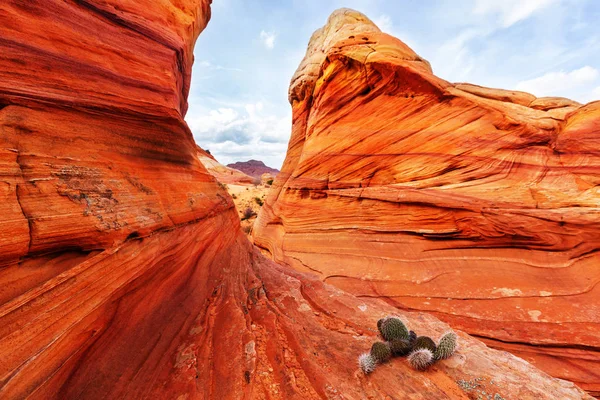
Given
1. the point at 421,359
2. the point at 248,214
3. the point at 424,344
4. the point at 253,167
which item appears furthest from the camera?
the point at 253,167

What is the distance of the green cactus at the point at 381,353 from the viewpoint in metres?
3.12

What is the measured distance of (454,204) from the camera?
706 centimetres

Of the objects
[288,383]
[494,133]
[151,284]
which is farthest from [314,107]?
[288,383]

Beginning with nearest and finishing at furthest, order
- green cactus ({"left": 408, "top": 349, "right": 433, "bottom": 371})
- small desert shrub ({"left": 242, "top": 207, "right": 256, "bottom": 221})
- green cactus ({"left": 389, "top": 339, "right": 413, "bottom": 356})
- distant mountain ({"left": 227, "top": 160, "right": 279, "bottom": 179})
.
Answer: green cactus ({"left": 408, "top": 349, "right": 433, "bottom": 371}) < green cactus ({"left": 389, "top": 339, "right": 413, "bottom": 356}) < small desert shrub ({"left": 242, "top": 207, "right": 256, "bottom": 221}) < distant mountain ({"left": 227, "top": 160, "right": 279, "bottom": 179})

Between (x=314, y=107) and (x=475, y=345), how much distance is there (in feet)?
36.9

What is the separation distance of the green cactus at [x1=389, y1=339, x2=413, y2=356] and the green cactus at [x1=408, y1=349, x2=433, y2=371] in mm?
193

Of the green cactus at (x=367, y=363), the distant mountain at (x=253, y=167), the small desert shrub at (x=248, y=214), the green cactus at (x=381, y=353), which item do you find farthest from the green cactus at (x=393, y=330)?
the distant mountain at (x=253, y=167)

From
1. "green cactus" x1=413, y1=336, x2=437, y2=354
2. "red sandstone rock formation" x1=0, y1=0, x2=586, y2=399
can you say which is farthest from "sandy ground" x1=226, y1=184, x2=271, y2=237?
"green cactus" x1=413, y1=336, x2=437, y2=354

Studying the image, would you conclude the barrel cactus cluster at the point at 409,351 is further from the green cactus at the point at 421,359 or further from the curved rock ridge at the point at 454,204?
the curved rock ridge at the point at 454,204

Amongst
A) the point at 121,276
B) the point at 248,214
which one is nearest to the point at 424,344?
the point at 121,276

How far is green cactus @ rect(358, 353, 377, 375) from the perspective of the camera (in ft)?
9.82

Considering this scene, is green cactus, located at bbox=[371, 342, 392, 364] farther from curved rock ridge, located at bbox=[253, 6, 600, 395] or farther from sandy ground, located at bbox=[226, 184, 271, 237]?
sandy ground, located at bbox=[226, 184, 271, 237]

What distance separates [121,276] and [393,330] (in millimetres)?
3842

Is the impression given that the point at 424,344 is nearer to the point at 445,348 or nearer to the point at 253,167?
the point at 445,348
